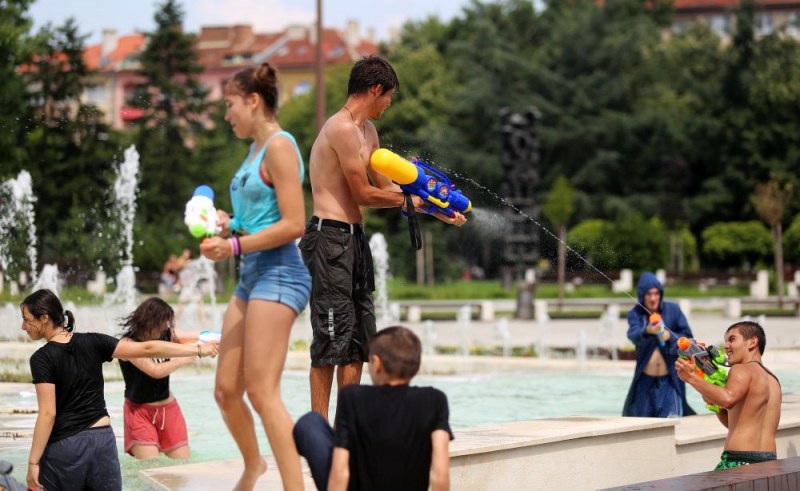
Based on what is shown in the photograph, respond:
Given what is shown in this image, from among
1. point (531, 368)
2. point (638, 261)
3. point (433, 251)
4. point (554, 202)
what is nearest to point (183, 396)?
point (531, 368)

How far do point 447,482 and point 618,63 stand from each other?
206 ft

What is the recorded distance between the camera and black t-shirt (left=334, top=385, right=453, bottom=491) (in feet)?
15.0

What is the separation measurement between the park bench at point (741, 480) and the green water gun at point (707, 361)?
2.55 ft

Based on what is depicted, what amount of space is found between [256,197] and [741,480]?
2.40 m

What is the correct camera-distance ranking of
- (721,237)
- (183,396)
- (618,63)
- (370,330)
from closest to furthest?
(370,330) → (183,396) → (721,237) → (618,63)

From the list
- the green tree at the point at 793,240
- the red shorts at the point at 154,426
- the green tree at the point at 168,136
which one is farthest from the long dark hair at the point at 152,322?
the green tree at the point at 793,240

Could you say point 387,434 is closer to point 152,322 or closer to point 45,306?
point 45,306

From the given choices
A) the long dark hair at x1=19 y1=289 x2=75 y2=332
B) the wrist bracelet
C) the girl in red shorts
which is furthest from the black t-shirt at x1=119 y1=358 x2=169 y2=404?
the wrist bracelet

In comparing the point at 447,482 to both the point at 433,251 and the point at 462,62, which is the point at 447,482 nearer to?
the point at 433,251

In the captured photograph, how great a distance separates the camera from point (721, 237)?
5634cm

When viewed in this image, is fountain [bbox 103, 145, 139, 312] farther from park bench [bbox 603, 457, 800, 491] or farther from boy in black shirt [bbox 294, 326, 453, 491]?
boy in black shirt [bbox 294, 326, 453, 491]

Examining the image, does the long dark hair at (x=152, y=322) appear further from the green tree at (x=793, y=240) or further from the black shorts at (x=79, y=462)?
the green tree at (x=793, y=240)

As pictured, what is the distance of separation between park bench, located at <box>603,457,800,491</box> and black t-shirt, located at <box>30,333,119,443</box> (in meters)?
2.27

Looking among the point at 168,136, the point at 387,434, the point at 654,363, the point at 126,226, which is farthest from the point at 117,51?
the point at 387,434
